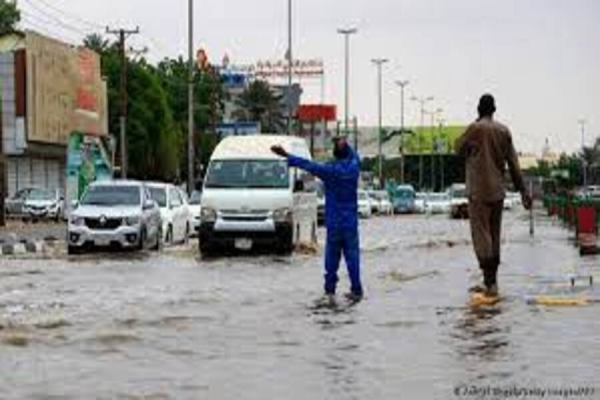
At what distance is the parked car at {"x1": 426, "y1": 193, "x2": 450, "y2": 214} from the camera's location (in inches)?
3255

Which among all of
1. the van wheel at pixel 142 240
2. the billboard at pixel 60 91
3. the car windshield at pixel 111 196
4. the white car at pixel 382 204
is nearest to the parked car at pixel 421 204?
the white car at pixel 382 204

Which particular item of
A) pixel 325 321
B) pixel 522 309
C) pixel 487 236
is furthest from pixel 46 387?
pixel 487 236

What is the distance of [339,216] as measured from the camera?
15867mm

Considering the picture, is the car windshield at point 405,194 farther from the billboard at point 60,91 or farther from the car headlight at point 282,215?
the car headlight at point 282,215

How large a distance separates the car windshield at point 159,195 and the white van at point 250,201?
4459 millimetres

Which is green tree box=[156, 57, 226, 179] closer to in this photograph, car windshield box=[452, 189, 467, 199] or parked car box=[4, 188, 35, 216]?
car windshield box=[452, 189, 467, 199]

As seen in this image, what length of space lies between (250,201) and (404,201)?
206ft

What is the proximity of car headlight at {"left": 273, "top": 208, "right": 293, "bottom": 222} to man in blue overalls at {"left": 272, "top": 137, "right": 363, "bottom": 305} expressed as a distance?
33.3ft

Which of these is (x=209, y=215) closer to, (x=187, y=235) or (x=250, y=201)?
(x=250, y=201)

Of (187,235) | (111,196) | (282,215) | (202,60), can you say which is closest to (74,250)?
(111,196)

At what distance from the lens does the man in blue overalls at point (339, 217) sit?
51.5 ft

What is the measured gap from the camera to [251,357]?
10242 millimetres

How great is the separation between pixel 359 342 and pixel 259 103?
12659cm

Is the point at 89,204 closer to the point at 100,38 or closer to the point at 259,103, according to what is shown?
the point at 100,38
